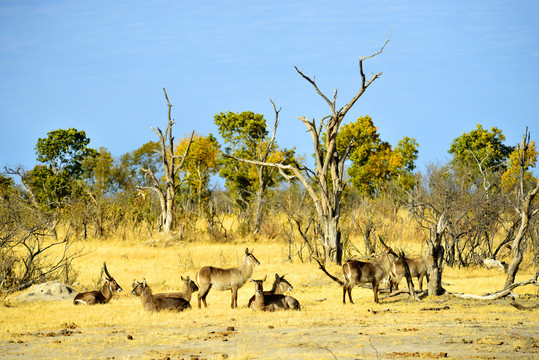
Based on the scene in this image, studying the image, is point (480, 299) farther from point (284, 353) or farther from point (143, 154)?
point (143, 154)

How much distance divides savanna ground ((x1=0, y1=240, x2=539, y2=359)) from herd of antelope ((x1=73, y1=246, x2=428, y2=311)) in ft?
0.98

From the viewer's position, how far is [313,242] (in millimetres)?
26094

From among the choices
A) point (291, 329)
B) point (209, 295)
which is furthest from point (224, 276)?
point (291, 329)

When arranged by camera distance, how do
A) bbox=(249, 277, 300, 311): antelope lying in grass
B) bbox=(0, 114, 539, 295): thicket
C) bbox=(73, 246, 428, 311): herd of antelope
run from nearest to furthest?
bbox=(249, 277, 300, 311): antelope lying in grass < bbox=(73, 246, 428, 311): herd of antelope < bbox=(0, 114, 539, 295): thicket

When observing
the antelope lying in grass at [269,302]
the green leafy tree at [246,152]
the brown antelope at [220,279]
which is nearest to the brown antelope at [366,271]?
the antelope lying in grass at [269,302]

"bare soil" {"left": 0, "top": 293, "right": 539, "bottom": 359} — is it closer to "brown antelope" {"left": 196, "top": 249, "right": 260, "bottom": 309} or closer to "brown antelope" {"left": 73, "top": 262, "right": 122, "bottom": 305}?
"brown antelope" {"left": 196, "top": 249, "right": 260, "bottom": 309}

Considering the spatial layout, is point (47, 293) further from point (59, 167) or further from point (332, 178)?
point (59, 167)

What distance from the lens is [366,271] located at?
48.5 ft

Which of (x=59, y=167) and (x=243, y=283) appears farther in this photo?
(x=59, y=167)

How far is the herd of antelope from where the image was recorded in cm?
1363

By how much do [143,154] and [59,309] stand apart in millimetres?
56424

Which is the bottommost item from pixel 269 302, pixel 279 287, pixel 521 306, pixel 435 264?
pixel 521 306

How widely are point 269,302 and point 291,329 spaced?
238 centimetres

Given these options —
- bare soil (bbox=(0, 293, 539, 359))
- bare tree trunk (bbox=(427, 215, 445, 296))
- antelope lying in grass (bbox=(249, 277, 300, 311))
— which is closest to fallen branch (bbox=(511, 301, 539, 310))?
bare soil (bbox=(0, 293, 539, 359))
